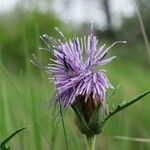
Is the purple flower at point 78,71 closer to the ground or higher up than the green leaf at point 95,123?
higher up

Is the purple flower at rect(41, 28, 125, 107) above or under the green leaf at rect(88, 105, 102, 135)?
above

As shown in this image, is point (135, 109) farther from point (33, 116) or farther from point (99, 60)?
point (99, 60)

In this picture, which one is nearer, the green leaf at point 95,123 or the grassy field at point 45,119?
the green leaf at point 95,123

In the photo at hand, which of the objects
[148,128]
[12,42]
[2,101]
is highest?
[12,42]

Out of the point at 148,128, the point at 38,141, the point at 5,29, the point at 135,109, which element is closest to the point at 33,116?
the point at 38,141

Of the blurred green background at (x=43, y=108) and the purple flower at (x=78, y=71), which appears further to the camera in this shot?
the blurred green background at (x=43, y=108)
